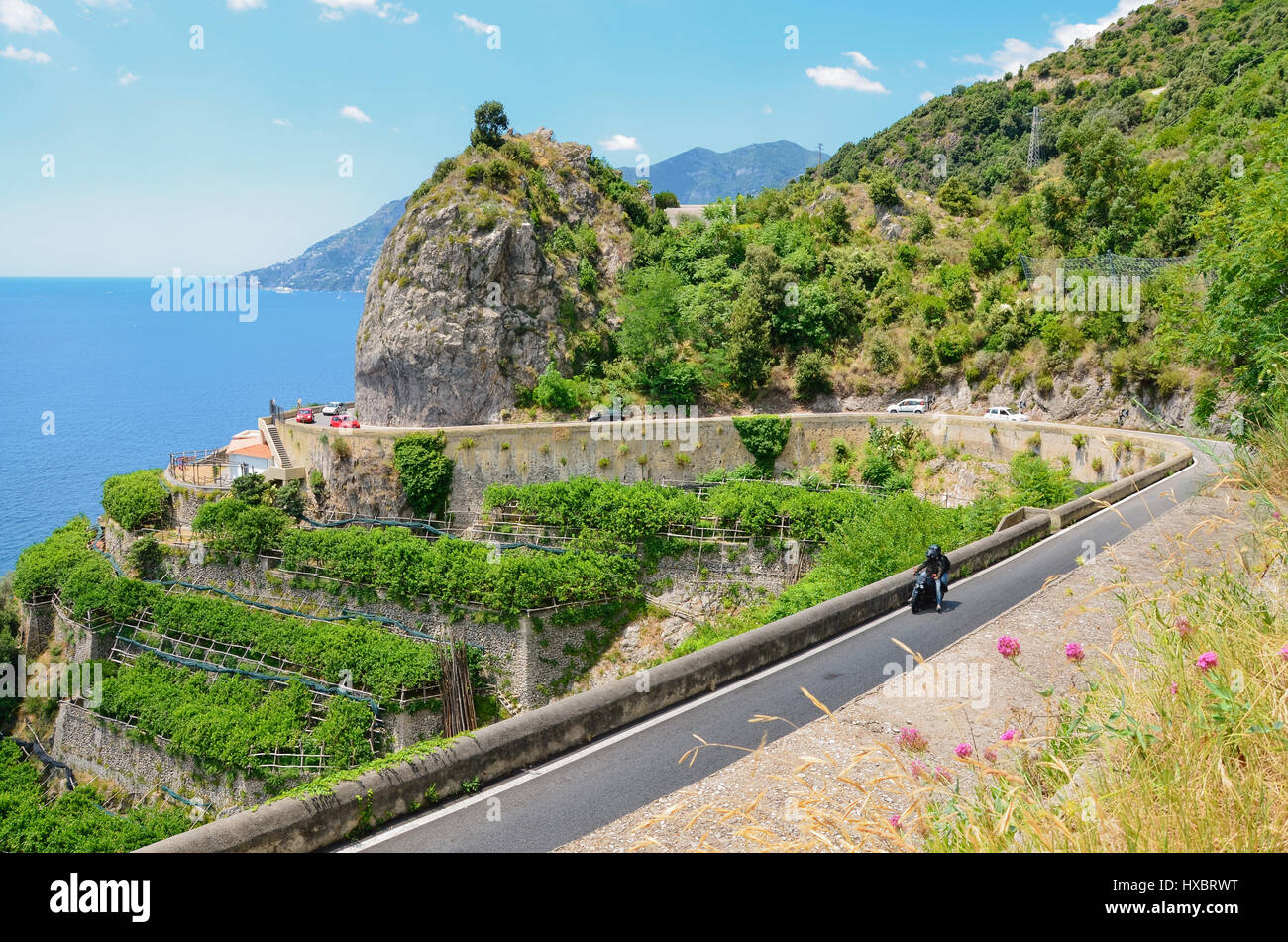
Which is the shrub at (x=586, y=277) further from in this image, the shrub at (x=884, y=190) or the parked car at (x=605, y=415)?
the shrub at (x=884, y=190)

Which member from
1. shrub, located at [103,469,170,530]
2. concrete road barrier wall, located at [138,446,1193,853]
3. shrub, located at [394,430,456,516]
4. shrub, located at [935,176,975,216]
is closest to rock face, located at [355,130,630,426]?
shrub, located at [394,430,456,516]

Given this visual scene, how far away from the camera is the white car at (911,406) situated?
31094 millimetres

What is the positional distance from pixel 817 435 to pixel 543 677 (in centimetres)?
1364

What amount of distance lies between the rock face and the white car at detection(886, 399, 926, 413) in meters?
14.1

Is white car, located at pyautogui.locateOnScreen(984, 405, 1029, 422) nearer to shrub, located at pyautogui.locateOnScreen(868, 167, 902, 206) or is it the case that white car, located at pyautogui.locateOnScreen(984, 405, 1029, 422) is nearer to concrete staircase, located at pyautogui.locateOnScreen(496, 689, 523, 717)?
shrub, located at pyautogui.locateOnScreen(868, 167, 902, 206)

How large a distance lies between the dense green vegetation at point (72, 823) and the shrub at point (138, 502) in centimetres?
1170

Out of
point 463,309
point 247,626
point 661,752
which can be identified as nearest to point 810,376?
point 463,309

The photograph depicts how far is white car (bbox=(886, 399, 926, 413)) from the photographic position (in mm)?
31094

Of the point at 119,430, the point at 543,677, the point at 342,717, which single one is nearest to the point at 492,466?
the point at 543,677

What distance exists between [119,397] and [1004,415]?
10790 centimetres

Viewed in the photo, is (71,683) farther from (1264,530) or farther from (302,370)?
(302,370)

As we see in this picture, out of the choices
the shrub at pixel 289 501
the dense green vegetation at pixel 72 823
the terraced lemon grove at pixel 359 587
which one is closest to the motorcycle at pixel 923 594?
the terraced lemon grove at pixel 359 587

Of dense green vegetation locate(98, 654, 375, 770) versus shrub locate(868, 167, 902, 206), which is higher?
shrub locate(868, 167, 902, 206)

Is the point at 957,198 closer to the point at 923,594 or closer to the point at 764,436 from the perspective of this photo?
the point at 764,436
